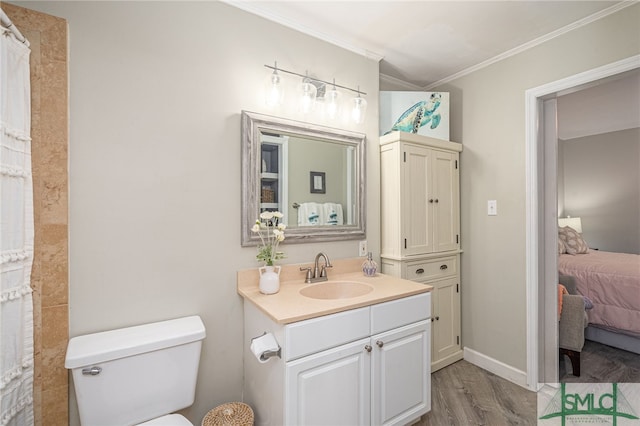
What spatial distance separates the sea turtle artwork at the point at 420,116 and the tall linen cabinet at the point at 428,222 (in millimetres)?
165

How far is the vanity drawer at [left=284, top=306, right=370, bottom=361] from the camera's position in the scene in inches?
49.9

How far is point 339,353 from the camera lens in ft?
4.58

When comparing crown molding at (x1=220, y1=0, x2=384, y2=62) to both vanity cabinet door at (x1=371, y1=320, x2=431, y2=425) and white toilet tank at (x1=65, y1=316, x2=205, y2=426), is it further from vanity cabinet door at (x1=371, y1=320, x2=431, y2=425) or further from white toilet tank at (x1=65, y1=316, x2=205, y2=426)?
vanity cabinet door at (x1=371, y1=320, x2=431, y2=425)

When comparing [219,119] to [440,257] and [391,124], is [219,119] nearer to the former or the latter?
[391,124]

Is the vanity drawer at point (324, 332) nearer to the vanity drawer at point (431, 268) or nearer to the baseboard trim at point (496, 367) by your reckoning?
the vanity drawer at point (431, 268)

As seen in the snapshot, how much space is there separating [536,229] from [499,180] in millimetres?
434

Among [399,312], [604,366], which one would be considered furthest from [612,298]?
[399,312]

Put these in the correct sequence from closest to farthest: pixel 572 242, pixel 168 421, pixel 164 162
Result: 1. pixel 168 421
2. pixel 164 162
3. pixel 572 242

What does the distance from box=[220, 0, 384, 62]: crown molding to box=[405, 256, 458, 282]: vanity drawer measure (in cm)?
154

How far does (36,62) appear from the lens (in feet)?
4.06

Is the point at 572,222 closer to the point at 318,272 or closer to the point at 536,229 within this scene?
the point at 536,229

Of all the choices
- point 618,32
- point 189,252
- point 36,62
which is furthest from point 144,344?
point 618,32

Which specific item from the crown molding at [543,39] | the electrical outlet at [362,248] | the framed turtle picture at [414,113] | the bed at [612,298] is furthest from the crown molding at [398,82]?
the bed at [612,298]

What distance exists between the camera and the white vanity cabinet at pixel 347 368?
1.29 m
